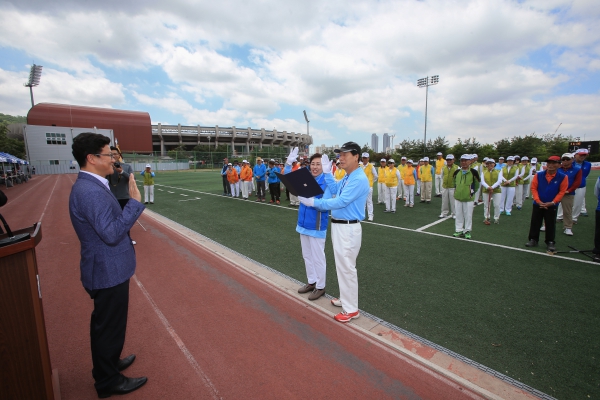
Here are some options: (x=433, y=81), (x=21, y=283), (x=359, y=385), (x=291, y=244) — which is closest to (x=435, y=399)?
(x=359, y=385)

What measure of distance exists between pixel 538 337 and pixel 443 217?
22.8 feet

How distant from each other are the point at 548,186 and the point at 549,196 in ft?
0.72

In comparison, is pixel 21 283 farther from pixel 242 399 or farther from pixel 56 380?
pixel 242 399

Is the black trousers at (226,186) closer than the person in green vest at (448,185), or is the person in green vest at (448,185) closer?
the person in green vest at (448,185)

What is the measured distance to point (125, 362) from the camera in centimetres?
287

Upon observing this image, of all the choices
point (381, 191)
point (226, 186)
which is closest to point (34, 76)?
point (226, 186)

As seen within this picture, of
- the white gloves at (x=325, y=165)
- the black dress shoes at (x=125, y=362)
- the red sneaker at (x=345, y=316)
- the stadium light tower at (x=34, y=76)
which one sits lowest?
the black dress shoes at (x=125, y=362)

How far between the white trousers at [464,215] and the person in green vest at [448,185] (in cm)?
165

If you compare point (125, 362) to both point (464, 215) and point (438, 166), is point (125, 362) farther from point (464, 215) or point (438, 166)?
point (438, 166)

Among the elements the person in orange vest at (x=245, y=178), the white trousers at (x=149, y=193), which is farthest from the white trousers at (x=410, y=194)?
the white trousers at (x=149, y=193)

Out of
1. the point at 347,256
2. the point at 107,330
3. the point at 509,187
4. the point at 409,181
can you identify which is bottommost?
the point at 107,330

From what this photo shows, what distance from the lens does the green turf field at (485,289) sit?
2.89 meters

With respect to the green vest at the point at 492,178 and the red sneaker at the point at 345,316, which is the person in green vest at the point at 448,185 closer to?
the green vest at the point at 492,178

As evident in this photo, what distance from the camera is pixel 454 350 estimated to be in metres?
3.02
